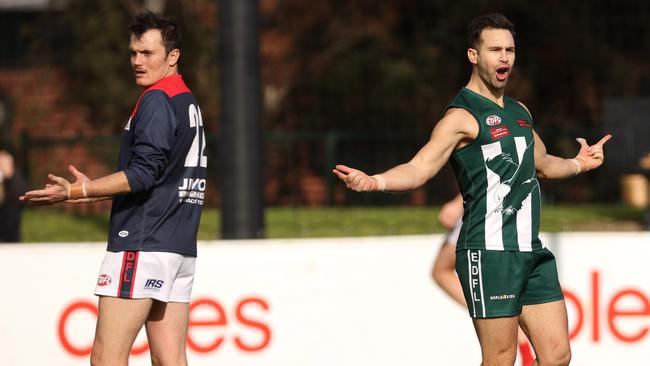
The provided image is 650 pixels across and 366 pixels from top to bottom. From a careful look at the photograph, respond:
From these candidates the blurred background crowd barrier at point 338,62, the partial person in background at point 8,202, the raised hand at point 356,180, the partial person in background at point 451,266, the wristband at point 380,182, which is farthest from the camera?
the blurred background crowd barrier at point 338,62

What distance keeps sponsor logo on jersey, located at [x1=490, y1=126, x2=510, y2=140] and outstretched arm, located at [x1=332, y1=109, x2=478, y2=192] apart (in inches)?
3.2

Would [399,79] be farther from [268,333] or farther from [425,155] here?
[425,155]

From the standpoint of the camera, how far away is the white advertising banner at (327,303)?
8758mm

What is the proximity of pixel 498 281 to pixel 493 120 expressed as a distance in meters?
0.76

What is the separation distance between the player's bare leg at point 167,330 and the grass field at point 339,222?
982 centimetres

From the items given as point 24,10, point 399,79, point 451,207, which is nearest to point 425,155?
point 451,207

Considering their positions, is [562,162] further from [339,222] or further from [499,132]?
[339,222]

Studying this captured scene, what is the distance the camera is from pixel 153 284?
19.9 ft

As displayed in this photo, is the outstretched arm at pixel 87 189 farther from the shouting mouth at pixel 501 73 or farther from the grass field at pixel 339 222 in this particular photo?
the grass field at pixel 339 222

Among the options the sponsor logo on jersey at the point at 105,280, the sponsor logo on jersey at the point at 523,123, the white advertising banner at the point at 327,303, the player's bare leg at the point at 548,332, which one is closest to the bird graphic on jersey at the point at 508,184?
the sponsor logo on jersey at the point at 523,123

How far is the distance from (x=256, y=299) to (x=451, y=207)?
148 cm

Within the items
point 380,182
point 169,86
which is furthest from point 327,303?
point 380,182

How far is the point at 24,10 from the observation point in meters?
28.0

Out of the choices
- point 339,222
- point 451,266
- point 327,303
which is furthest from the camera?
point 339,222
